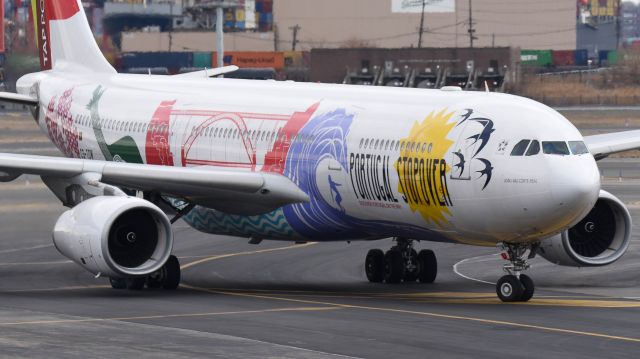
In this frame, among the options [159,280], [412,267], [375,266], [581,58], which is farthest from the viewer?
[581,58]

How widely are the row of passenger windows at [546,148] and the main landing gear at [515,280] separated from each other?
2.33 metres

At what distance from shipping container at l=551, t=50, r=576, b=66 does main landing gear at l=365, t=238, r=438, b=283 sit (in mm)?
155514

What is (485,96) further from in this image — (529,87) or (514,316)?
(529,87)

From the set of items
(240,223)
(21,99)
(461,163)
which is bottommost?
(240,223)

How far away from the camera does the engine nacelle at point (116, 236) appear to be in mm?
30766

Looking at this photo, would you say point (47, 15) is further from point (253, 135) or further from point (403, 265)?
point (403, 265)

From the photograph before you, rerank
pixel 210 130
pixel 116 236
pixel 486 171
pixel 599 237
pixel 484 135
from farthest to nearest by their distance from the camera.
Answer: pixel 210 130 → pixel 599 237 → pixel 116 236 → pixel 484 135 → pixel 486 171

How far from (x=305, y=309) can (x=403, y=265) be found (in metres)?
7.60

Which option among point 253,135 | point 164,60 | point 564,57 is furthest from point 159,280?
point 564,57

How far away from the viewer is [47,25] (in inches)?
1818

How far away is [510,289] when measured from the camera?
96.3ft

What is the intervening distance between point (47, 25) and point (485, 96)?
794 inches

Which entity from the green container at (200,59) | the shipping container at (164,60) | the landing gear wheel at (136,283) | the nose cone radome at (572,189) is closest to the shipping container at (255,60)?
the green container at (200,59)

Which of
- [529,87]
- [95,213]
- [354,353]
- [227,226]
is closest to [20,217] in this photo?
[227,226]
